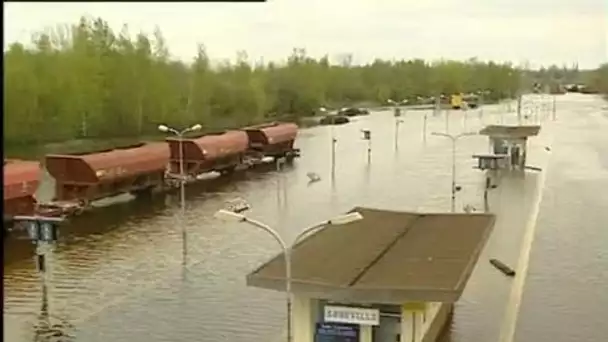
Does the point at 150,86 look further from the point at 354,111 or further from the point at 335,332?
the point at 354,111

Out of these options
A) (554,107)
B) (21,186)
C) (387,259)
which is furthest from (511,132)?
(554,107)

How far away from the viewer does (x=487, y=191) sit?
941 centimetres

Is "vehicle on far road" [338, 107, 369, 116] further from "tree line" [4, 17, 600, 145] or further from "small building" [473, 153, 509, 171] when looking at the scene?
"small building" [473, 153, 509, 171]

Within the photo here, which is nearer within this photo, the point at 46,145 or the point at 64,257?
the point at 64,257

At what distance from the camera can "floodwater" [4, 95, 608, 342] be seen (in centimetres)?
450

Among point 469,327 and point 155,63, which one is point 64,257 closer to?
point 469,327

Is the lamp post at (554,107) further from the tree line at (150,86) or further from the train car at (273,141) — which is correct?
the train car at (273,141)

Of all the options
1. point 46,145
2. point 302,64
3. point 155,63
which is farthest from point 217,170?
point 302,64

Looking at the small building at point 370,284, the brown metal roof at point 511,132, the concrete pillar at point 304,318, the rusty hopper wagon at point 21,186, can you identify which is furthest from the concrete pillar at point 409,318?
the brown metal roof at point 511,132

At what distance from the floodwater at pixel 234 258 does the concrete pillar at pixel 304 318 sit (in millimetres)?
860

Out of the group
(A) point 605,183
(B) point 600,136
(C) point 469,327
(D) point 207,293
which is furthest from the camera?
(B) point 600,136

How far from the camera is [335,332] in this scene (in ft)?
11.0

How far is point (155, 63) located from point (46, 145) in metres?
4.75

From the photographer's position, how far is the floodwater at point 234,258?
14.8 feet
